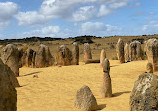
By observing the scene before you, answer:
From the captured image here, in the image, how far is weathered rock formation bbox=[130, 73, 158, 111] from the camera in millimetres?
3766

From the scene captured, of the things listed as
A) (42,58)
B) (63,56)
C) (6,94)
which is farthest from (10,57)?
(6,94)

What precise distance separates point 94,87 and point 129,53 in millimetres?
13165

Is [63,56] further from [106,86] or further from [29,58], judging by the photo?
[106,86]

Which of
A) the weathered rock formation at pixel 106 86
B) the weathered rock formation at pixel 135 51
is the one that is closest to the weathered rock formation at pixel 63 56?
the weathered rock formation at pixel 135 51

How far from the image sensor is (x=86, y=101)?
6414 mm

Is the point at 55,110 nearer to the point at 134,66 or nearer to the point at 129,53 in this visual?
the point at 134,66

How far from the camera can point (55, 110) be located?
20.5 ft

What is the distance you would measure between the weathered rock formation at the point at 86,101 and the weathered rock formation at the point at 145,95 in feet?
8.25

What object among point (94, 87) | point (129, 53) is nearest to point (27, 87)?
point (94, 87)

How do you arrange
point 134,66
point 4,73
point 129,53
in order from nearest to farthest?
1. point 4,73
2. point 134,66
3. point 129,53

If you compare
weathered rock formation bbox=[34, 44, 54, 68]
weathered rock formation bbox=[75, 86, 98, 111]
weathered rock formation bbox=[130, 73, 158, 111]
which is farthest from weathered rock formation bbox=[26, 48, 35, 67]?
weathered rock formation bbox=[130, 73, 158, 111]

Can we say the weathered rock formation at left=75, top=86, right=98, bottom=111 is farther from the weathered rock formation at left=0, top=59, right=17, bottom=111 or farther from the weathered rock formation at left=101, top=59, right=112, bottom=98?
the weathered rock formation at left=0, top=59, right=17, bottom=111

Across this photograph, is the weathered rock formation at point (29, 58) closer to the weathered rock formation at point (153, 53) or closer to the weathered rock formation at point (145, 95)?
the weathered rock formation at point (153, 53)

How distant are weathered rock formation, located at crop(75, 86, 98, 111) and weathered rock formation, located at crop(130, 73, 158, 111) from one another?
2514 mm
